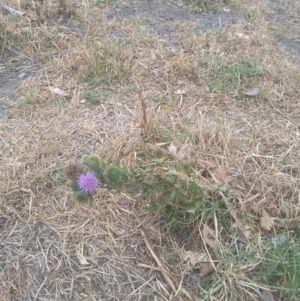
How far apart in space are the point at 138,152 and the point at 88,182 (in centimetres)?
50

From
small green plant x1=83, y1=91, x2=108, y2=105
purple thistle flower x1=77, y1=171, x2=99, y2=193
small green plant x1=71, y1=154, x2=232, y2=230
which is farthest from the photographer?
small green plant x1=83, y1=91, x2=108, y2=105

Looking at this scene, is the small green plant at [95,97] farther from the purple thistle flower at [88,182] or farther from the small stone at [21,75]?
the purple thistle flower at [88,182]

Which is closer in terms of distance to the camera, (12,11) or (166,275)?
(166,275)

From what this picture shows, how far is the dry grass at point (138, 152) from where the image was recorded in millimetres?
1616

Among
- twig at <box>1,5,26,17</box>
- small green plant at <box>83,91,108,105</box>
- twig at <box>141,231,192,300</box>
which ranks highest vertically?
twig at <box>1,5,26,17</box>

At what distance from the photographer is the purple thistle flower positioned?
1457 millimetres

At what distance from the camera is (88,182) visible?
4.78 ft

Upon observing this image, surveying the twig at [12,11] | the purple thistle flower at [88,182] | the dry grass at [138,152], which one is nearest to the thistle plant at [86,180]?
the purple thistle flower at [88,182]

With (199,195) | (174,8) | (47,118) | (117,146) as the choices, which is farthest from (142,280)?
(174,8)

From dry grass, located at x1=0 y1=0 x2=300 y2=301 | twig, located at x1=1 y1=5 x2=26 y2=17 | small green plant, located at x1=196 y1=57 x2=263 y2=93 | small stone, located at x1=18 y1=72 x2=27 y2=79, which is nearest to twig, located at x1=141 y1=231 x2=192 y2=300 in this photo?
dry grass, located at x1=0 y1=0 x2=300 y2=301

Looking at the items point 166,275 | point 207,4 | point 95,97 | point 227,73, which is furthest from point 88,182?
point 207,4

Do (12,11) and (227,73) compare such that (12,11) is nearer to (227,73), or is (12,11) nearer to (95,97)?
(95,97)

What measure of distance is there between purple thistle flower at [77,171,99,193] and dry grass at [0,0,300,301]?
0.31 meters

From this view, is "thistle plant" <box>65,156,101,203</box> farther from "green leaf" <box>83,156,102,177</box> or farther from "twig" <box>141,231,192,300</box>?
"twig" <box>141,231,192,300</box>
